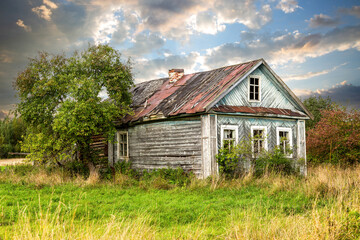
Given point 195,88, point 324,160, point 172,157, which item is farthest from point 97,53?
point 324,160

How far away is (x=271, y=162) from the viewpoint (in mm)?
14727

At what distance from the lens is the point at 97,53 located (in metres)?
17.2

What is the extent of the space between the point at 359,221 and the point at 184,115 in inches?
365

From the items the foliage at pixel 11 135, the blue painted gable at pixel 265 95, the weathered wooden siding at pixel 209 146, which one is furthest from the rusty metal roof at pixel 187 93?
the foliage at pixel 11 135

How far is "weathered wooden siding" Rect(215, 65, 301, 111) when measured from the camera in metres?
15.4

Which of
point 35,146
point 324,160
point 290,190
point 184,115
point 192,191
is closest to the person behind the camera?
point 290,190

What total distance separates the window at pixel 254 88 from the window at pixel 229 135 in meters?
2.04

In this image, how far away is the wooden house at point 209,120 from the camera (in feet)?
46.9

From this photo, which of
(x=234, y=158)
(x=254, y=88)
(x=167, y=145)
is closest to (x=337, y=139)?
(x=254, y=88)

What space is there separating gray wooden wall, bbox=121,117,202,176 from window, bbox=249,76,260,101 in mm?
3420

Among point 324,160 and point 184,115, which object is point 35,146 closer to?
point 184,115

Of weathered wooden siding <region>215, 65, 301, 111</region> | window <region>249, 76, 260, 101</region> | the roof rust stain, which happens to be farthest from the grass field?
window <region>249, 76, 260, 101</region>

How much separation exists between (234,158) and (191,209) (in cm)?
590

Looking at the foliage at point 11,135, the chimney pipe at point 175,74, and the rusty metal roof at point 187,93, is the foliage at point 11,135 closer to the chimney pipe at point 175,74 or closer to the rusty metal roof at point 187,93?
the rusty metal roof at point 187,93
